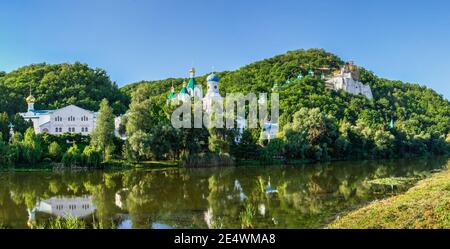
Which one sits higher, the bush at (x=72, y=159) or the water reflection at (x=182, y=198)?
the bush at (x=72, y=159)

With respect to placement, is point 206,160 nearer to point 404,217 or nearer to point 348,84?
point 404,217

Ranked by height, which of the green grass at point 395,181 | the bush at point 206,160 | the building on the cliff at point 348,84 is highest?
the building on the cliff at point 348,84

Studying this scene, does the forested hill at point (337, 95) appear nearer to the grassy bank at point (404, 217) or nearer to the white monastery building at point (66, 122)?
the white monastery building at point (66, 122)

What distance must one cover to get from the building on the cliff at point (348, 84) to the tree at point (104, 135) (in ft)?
172

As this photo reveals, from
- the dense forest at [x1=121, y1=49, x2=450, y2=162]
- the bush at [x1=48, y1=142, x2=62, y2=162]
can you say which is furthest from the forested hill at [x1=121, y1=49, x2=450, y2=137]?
the bush at [x1=48, y1=142, x2=62, y2=162]

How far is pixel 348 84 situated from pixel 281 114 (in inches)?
1185

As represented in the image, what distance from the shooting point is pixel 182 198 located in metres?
20.2

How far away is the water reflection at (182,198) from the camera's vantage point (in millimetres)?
15055

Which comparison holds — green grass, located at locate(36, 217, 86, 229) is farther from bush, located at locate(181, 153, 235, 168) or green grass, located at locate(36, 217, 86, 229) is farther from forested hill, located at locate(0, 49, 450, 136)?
forested hill, located at locate(0, 49, 450, 136)

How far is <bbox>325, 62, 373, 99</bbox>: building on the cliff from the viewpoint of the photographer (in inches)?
3246

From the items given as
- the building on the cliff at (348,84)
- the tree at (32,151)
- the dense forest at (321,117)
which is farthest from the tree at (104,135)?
the building on the cliff at (348,84)

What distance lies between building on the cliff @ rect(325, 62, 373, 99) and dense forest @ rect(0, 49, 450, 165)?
2.80 metres
